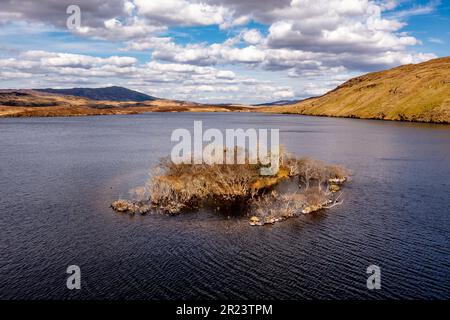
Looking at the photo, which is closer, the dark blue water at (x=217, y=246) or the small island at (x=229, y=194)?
the dark blue water at (x=217, y=246)

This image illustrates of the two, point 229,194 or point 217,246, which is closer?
point 217,246

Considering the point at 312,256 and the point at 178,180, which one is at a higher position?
the point at 178,180

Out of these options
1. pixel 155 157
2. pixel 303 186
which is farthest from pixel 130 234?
pixel 155 157

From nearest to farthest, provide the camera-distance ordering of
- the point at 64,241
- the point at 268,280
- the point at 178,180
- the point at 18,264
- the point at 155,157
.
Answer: the point at 268,280 < the point at 18,264 < the point at 64,241 < the point at 178,180 < the point at 155,157

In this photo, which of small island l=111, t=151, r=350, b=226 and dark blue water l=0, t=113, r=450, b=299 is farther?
small island l=111, t=151, r=350, b=226

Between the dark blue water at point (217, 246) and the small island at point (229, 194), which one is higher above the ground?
the small island at point (229, 194)

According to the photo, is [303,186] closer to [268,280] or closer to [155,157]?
[268,280]

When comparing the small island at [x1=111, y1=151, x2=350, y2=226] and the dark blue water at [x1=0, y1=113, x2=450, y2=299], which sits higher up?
the small island at [x1=111, y1=151, x2=350, y2=226]
